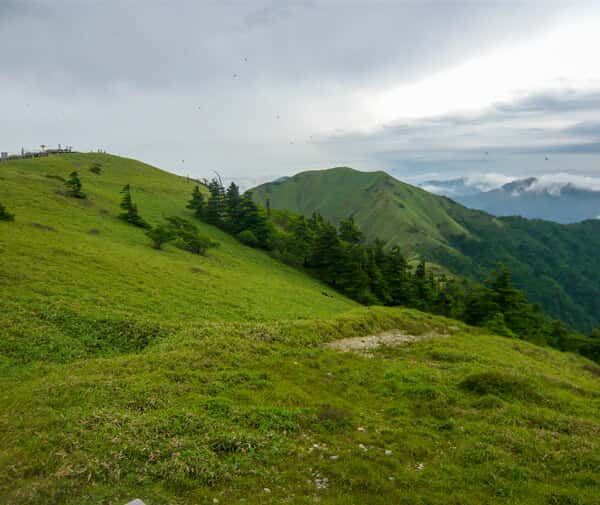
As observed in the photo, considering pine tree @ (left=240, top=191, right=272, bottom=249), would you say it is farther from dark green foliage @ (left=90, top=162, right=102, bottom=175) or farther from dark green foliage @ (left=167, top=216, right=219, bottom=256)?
dark green foliage @ (left=90, top=162, right=102, bottom=175)

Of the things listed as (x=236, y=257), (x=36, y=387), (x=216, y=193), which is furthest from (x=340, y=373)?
(x=216, y=193)

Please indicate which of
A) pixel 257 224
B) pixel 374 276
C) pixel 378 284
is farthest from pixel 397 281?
pixel 257 224

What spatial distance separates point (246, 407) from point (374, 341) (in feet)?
44.1

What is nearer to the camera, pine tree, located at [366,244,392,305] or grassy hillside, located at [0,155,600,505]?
grassy hillside, located at [0,155,600,505]

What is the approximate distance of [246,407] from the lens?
13.0 m

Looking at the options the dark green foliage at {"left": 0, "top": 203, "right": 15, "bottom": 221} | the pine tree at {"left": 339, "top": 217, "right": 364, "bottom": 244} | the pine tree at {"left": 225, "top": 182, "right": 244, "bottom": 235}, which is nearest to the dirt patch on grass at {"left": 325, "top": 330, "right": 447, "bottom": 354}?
the dark green foliage at {"left": 0, "top": 203, "right": 15, "bottom": 221}

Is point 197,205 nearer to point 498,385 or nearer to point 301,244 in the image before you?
point 301,244

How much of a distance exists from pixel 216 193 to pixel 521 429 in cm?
6879

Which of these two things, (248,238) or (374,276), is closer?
(374,276)

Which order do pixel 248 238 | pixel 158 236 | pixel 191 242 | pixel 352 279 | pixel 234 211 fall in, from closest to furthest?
1. pixel 158 236
2. pixel 191 242
3. pixel 352 279
4. pixel 248 238
5. pixel 234 211

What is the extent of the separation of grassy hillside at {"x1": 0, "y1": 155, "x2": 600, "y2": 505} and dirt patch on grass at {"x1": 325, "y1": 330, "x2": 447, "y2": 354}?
0.83 metres

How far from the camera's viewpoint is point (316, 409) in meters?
13.4

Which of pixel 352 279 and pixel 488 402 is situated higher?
pixel 488 402

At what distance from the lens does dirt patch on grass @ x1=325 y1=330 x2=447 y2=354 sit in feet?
72.4
